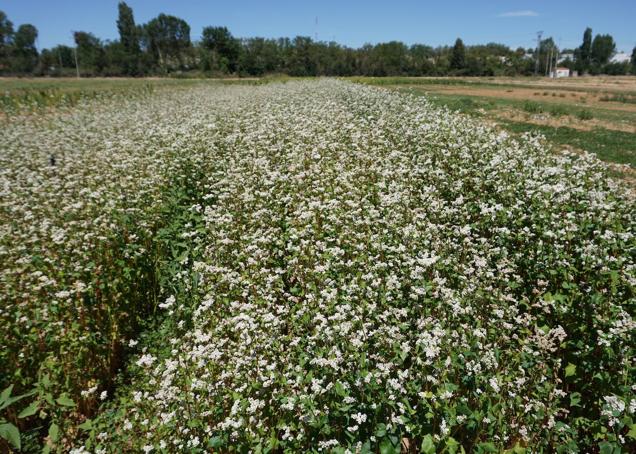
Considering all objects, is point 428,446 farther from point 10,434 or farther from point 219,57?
point 219,57

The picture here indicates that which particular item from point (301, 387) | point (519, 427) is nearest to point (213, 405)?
point (301, 387)

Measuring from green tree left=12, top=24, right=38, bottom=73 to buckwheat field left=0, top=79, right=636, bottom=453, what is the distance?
398 feet

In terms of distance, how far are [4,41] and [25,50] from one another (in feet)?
17.3

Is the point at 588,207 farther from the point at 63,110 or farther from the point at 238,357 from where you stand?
the point at 63,110

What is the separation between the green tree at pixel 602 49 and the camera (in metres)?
162

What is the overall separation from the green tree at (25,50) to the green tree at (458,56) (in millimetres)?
120263

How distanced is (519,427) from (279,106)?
16711 millimetres

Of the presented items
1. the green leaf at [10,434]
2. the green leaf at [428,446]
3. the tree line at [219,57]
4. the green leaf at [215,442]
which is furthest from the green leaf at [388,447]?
the tree line at [219,57]

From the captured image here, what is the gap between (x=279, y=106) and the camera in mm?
17844

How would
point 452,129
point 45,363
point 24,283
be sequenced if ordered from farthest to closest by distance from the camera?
point 452,129, point 24,283, point 45,363

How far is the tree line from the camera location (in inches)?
4110

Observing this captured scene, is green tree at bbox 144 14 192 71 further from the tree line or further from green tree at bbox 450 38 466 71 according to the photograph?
green tree at bbox 450 38 466 71

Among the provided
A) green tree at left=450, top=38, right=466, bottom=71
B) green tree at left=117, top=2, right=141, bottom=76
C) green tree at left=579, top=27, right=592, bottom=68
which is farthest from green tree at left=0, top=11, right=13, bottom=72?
green tree at left=579, top=27, right=592, bottom=68

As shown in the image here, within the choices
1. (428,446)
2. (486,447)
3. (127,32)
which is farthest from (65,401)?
(127,32)
